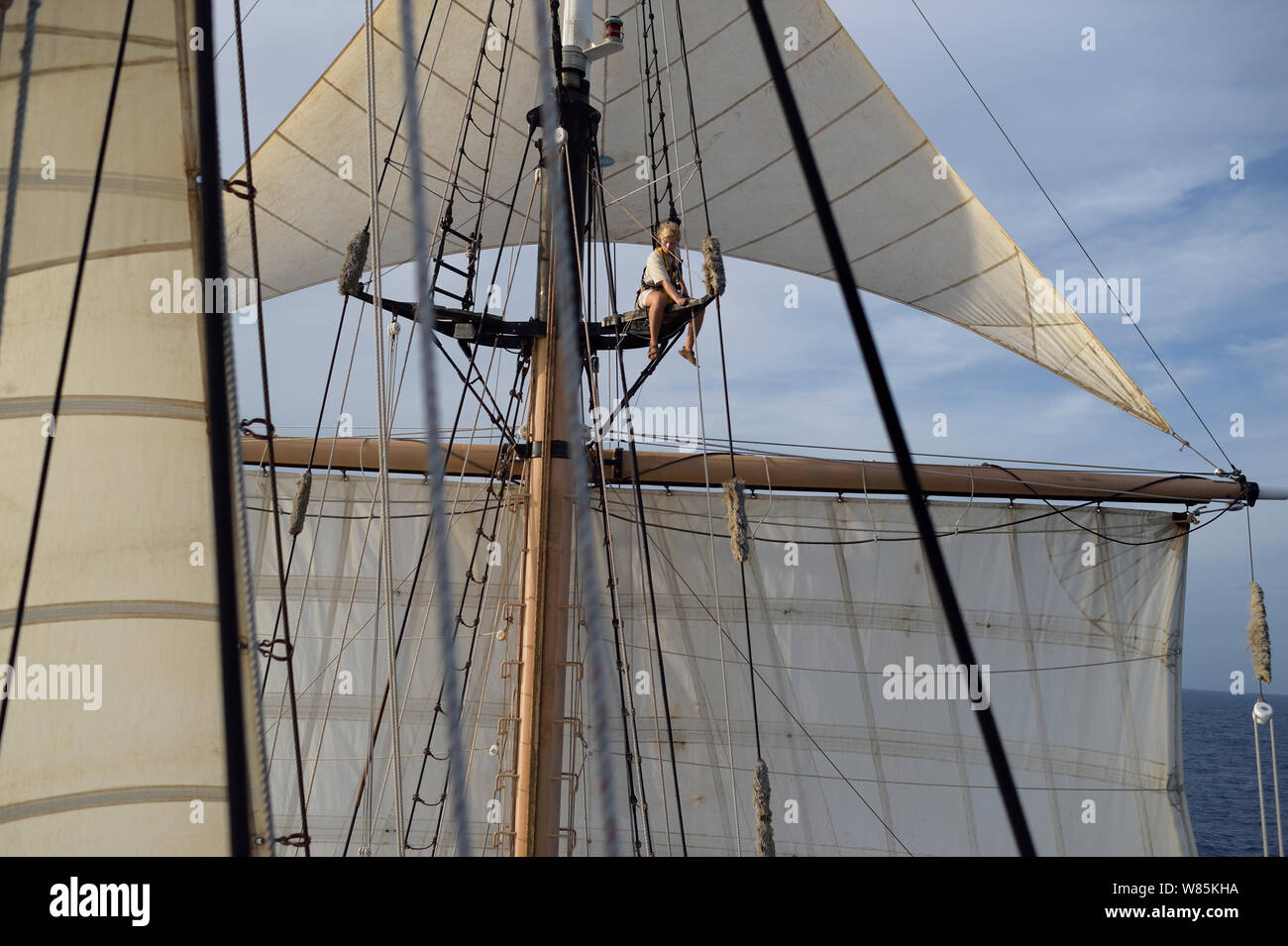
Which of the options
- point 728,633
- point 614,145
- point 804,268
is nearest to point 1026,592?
point 728,633

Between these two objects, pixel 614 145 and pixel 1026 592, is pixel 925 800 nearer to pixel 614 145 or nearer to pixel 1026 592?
pixel 1026 592

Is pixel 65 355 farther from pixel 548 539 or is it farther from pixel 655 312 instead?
pixel 655 312

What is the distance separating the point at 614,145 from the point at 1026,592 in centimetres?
708

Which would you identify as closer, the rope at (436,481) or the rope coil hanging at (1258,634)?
the rope at (436,481)

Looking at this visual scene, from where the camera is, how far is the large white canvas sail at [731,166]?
395 inches

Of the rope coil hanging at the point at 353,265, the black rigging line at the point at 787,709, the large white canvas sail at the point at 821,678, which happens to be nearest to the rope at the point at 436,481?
the rope coil hanging at the point at 353,265

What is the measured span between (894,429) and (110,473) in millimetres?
2597

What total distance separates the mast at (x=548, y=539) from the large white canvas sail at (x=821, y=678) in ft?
8.32

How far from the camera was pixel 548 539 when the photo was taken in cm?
673

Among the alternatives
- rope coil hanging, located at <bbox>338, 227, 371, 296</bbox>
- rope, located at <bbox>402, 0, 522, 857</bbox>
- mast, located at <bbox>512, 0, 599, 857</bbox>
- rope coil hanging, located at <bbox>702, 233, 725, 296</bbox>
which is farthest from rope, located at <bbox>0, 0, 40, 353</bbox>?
rope coil hanging, located at <bbox>702, 233, 725, 296</bbox>

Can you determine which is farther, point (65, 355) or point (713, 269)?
point (713, 269)

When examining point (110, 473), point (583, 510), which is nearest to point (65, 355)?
point (110, 473)

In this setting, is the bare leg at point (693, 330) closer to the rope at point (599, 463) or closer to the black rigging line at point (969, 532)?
the rope at point (599, 463)
